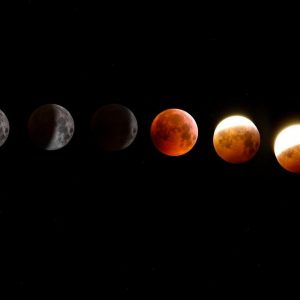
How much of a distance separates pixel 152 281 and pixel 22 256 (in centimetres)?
236

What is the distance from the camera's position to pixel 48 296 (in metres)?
7.38

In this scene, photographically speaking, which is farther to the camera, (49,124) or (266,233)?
→ (266,233)

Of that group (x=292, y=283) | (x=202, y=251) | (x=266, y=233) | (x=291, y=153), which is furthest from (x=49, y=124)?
(x=292, y=283)

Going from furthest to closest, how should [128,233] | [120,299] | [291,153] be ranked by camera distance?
[128,233] < [120,299] < [291,153]

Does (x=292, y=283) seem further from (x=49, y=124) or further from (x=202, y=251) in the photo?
(x=49, y=124)

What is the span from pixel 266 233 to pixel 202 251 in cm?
122

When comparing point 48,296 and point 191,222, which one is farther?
point 191,222

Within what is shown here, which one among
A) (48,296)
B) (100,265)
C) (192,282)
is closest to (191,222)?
(192,282)

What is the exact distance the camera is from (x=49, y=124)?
574 cm

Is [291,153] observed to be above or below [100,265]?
above

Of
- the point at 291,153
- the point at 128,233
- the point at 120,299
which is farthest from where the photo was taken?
the point at 128,233

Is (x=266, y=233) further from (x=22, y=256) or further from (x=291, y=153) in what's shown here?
(x=22, y=256)

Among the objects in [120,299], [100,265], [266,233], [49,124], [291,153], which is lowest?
[120,299]

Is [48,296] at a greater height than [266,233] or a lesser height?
lesser
